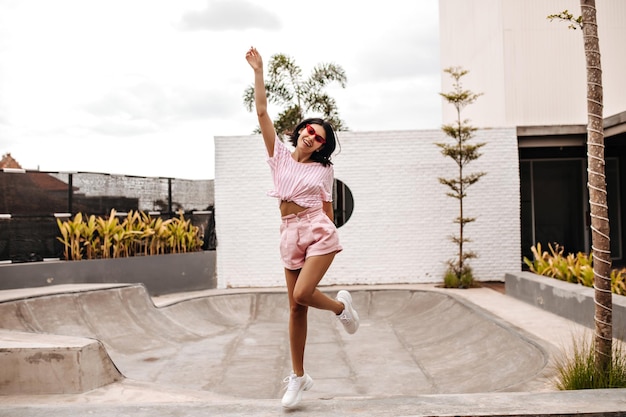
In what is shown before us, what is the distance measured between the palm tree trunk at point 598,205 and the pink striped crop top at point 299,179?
1.70m

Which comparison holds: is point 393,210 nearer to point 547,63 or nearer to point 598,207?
point 547,63

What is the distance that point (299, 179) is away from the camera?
335cm

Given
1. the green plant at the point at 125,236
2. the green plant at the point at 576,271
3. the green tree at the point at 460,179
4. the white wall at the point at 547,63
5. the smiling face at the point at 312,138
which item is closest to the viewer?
the smiling face at the point at 312,138

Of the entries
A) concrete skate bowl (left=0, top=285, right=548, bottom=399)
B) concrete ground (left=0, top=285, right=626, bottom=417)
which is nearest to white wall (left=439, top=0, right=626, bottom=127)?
concrete ground (left=0, top=285, right=626, bottom=417)

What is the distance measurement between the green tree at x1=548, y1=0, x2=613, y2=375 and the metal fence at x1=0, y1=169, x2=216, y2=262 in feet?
28.1

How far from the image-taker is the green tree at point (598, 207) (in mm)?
3750

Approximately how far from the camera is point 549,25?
1337 centimetres

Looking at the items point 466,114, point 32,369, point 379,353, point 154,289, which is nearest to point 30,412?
point 32,369

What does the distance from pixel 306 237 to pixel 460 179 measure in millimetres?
7936

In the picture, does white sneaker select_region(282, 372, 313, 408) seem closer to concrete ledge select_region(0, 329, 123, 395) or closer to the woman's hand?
the woman's hand

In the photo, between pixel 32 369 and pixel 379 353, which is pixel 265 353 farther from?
pixel 32 369

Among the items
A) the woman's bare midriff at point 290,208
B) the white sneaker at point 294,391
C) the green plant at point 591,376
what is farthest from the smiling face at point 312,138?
the green plant at point 591,376

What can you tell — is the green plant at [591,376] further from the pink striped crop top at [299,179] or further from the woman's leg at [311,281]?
the pink striped crop top at [299,179]

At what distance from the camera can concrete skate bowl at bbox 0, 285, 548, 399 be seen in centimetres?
568
